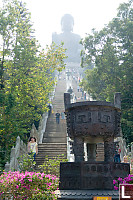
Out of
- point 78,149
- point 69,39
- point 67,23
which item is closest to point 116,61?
point 78,149

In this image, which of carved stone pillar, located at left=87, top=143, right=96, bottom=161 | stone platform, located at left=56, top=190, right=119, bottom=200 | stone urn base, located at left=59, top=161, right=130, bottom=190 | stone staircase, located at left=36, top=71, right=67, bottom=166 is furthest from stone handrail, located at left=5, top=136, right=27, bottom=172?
stone platform, located at left=56, top=190, right=119, bottom=200

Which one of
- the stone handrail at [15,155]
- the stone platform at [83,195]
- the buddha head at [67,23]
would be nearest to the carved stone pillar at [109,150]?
the stone platform at [83,195]

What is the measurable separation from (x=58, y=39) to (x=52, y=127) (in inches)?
2348

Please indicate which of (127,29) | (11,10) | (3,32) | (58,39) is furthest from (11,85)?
(58,39)

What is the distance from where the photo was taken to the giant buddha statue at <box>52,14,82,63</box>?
7694 centimetres

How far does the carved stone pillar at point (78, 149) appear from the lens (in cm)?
736

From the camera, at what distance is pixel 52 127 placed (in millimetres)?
21062

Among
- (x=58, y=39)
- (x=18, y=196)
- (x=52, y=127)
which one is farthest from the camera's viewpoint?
(x=58, y=39)

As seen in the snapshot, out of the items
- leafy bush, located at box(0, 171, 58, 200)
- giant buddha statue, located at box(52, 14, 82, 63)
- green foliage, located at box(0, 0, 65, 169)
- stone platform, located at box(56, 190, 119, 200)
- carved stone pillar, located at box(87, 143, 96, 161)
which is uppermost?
giant buddha statue, located at box(52, 14, 82, 63)

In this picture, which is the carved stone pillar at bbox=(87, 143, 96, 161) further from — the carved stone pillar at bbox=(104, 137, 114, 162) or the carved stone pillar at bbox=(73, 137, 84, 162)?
the carved stone pillar at bbox=(73, 137, 84, 162)

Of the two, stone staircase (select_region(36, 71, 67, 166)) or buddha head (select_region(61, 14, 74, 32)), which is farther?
buddha head (select_region(61, 14, 74, 32))

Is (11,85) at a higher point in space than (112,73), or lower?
lower

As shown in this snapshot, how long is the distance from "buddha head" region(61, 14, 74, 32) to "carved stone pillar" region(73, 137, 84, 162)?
75547 mm

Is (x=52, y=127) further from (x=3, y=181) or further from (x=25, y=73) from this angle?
(x=3, y=181)
